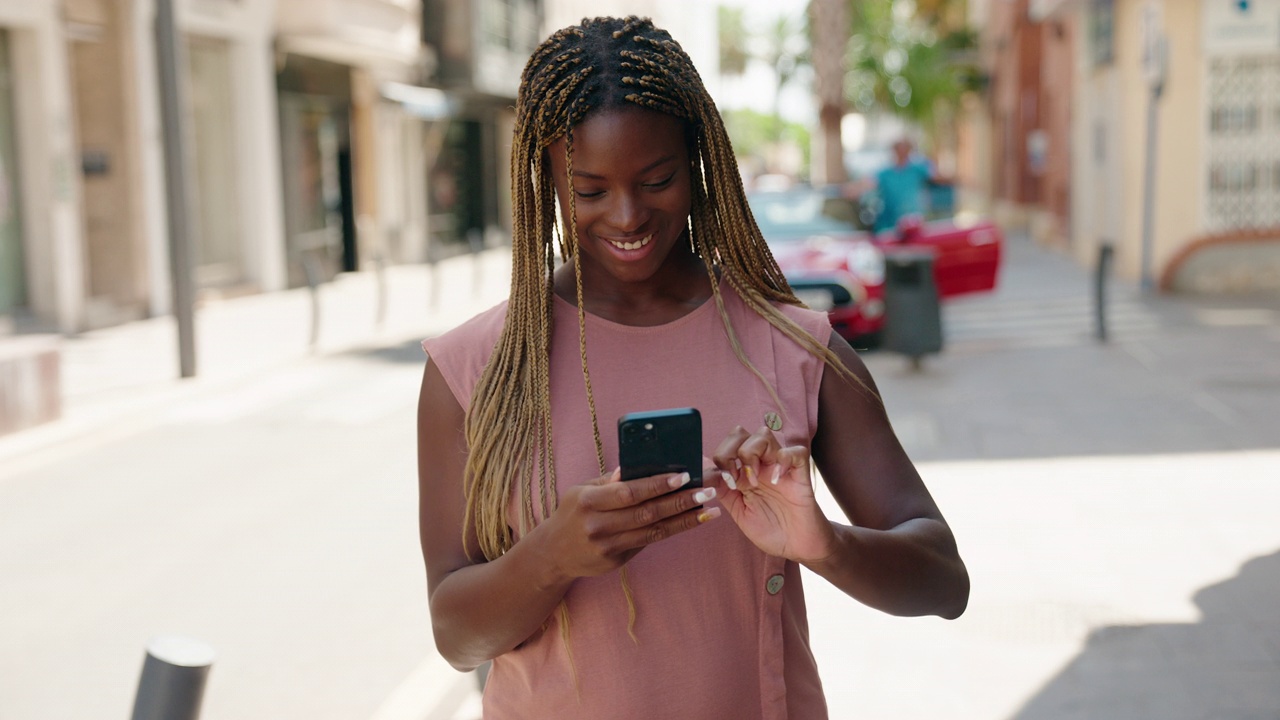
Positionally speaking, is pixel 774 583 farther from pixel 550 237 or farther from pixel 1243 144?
pixel 1243 144

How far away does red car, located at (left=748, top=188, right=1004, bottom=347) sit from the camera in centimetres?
1236

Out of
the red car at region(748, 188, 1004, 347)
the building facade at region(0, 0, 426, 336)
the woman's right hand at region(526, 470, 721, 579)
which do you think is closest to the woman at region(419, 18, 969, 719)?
the woman's right hand at region(526, 470, 721, 579)

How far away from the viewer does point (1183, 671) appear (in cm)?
464

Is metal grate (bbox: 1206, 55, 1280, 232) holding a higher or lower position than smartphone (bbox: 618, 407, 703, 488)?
higher

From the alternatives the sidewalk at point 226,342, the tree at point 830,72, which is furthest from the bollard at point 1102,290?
the tree at point 830,72

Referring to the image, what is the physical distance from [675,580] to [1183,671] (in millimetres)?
3429

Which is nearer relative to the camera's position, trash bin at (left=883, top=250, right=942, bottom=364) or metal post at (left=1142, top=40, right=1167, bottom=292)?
trash bin at (left=883, top=250, right=942, bottom=364)

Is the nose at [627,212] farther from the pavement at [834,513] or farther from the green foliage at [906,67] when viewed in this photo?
the green foliage at [906,67]

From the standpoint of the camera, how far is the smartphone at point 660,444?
1537 millimetres

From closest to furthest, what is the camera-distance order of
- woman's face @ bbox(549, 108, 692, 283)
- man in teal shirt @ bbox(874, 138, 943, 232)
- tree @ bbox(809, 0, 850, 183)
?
woman's face @ bbox(549, 108, 692, 283) < man in teal shirt @ bbox(874, 138, 943, 232) < tree @ bbox(809, 0, 850, 183)

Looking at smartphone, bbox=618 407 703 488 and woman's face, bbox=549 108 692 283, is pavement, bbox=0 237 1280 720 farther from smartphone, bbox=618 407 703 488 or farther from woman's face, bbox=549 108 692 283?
smartphone, bbox=618 407 703 488

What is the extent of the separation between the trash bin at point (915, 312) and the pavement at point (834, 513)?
0.27 metres

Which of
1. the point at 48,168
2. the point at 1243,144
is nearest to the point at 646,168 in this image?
the point at 48,168

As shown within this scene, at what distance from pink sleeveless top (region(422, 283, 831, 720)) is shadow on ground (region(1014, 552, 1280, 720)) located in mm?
2791
